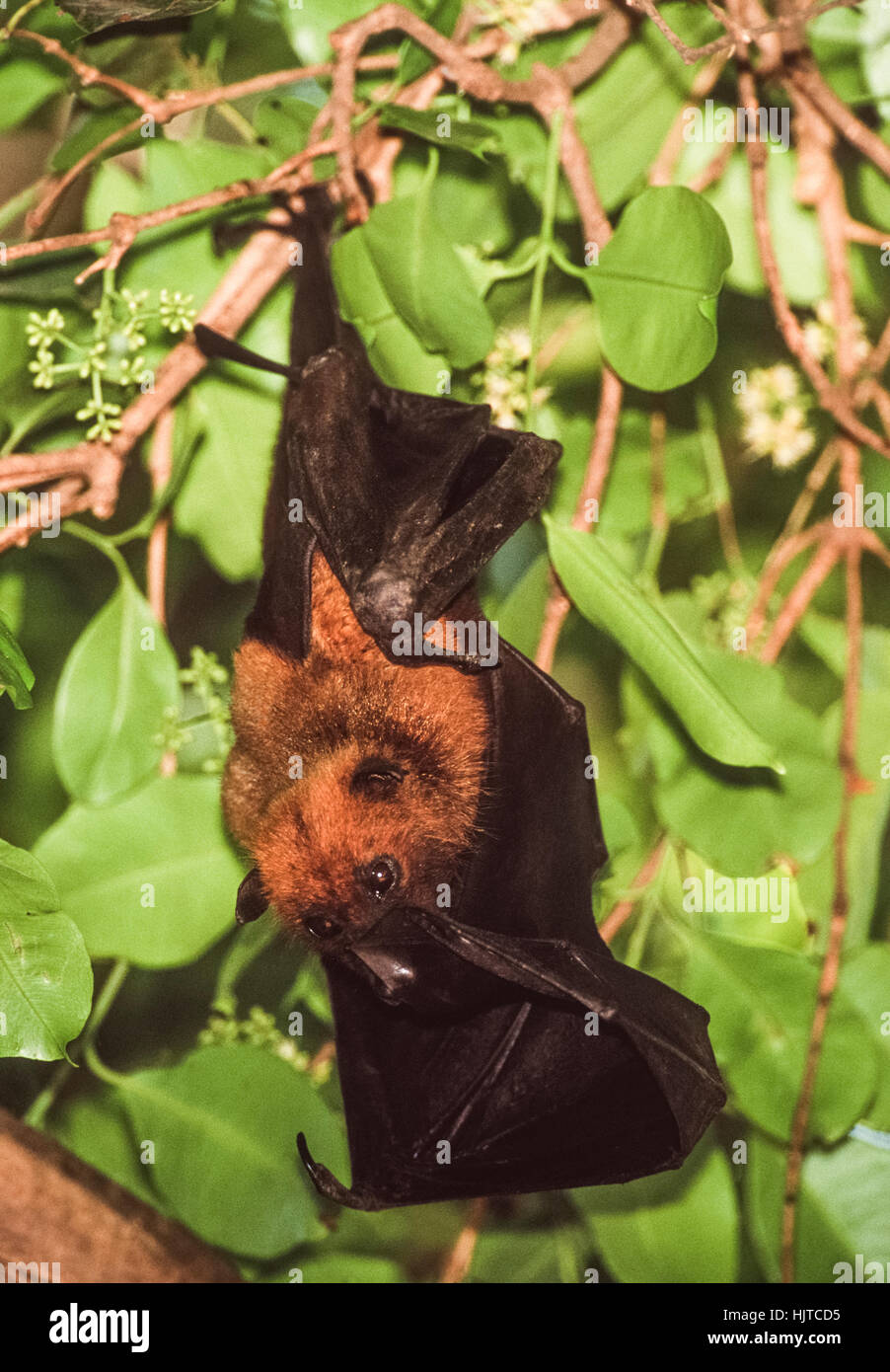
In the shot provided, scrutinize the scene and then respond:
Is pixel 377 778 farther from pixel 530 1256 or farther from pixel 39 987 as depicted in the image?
pixel 530 1256

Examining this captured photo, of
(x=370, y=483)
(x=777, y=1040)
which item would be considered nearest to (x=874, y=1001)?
(x=777, y=1040)

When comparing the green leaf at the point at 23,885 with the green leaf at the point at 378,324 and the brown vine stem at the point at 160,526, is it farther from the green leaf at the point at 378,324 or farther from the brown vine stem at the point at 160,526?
the green leaf at the point at 378,324

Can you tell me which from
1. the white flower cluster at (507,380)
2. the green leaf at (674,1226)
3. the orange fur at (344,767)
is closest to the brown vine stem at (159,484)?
the orange fur at (344,767)

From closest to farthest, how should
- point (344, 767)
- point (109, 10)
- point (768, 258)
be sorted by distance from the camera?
point (109, 10) → point (344, 767) → point (768, 258)

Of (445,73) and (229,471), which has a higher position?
(445,73)

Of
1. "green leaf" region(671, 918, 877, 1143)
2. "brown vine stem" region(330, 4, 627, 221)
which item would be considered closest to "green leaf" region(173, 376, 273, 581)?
"brown vine stem" region(330, 4, 627, 221)

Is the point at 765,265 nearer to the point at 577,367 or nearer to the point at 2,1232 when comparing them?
the point at 577,367
